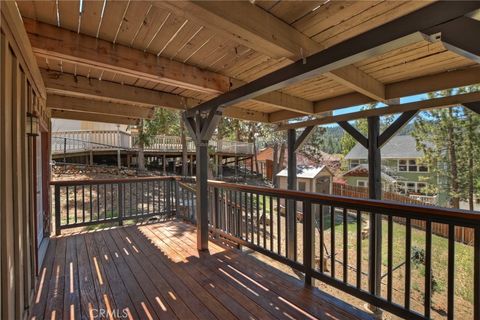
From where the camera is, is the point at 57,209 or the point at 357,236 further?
the point at 57,209

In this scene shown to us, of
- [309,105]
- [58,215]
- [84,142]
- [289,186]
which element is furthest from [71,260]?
[84,142]

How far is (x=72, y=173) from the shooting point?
9.88 meters

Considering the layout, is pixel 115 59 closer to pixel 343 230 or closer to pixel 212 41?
pixel 212 41

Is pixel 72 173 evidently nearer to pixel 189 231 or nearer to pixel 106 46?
pixel 189 231

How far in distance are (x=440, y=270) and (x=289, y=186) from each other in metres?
5.56

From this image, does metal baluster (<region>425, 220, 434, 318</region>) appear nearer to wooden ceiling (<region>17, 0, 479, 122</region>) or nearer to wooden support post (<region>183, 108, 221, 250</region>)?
wooden ceiling (<region>17, 0, 479, 122</region>)

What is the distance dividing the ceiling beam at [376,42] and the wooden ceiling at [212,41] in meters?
0.11

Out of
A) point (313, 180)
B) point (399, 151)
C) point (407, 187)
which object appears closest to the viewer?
point (313, 180)

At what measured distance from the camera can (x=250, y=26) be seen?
1.67 meters

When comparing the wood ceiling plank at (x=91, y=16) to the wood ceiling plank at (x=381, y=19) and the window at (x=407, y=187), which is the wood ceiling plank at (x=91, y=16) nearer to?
the wood ceiling plank at (x=381, y=19)

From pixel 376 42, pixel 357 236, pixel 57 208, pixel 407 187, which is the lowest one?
pixel 407 187

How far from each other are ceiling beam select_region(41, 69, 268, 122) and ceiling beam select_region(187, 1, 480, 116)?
200 centimetres

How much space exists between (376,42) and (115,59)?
86.3 inches

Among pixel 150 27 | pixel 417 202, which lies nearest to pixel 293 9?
pixel 150 27
